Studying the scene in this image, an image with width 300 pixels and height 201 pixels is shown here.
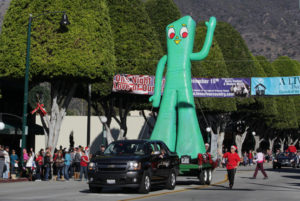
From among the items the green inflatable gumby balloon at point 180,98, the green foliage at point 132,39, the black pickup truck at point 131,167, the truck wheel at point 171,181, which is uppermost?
the green foliage at point 132,39

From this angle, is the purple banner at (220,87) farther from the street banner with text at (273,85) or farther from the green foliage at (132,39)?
the green foliage at (132,39)

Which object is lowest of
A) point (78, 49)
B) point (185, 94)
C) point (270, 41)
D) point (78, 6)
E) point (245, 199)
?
point (245, 199)

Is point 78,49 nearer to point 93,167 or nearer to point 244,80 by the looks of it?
point 93,167

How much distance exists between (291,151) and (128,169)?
32775mm

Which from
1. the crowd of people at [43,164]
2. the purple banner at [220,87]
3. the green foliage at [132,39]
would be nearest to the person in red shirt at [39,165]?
the crowd of people at [43,164]

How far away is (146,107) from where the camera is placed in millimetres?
44156

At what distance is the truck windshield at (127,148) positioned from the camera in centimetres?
1769

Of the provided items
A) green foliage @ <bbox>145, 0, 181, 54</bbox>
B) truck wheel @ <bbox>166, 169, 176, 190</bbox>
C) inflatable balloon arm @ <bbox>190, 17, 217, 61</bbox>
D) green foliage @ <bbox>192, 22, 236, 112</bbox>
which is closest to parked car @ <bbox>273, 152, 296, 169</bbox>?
green foliage @ <bbox>192, 22, 236, 112</bbox>

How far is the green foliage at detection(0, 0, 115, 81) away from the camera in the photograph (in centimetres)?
2834

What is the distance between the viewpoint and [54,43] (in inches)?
1120

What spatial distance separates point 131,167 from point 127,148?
55.0 inches

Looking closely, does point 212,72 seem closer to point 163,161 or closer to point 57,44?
point 57,44

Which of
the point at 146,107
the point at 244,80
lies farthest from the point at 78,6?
the point at 244,80

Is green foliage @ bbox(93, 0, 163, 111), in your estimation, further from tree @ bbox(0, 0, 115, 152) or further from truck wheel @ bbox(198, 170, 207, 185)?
truck wheel @ bbox(198, 170, 207, 185)
